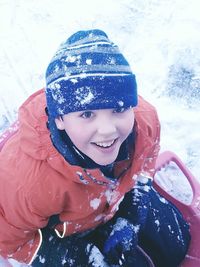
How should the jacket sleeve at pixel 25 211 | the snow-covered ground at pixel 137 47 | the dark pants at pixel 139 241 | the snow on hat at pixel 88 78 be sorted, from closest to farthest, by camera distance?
the snow on hat at pixel 88 78 < the jacket sleeve at pixel 25 211 < the dark pants at pixel 139 241 < the snow-covered ground at pixel 137 47

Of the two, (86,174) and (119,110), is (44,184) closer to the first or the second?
(86,174)

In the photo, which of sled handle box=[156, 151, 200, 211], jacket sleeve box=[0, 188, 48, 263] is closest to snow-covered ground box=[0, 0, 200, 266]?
sled handle box=[156, 151, 200, 211]

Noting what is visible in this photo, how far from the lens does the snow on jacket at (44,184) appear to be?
1.28 meters

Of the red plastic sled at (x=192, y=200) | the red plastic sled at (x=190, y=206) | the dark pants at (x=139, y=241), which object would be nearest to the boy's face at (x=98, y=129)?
the dark pants at (x=139, y=241)

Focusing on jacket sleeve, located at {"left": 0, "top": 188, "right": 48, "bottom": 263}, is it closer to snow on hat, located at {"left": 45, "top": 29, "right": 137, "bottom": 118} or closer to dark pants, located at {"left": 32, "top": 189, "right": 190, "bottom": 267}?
dark pants, located at {"left": 32, "top": 189, "right": 190, "bottom": 267}

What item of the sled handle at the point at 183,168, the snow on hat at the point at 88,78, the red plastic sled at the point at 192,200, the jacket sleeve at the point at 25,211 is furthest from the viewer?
the sled handle at the point at 183,168

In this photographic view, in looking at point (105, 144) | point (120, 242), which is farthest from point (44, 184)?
point (120, 242)

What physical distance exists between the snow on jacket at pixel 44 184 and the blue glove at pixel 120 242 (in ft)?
0.30

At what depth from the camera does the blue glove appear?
5.18 feet

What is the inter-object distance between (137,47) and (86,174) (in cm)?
129

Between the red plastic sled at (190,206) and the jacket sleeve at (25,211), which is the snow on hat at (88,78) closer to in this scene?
the jacket sleeve at (25,211)

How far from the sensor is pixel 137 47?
244 centimetres

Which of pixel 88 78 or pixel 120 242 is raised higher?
pixel 88 78

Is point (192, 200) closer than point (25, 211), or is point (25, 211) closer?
point (25, 211)
